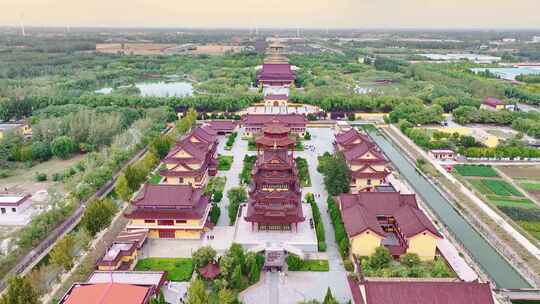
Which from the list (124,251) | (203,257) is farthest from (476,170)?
(124,251)

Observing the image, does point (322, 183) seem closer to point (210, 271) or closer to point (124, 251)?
point (210, 271)

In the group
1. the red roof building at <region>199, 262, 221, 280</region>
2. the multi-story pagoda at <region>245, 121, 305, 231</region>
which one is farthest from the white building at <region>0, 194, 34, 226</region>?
the multi-story pagoda at <region>245, 121, 305, 231</region>

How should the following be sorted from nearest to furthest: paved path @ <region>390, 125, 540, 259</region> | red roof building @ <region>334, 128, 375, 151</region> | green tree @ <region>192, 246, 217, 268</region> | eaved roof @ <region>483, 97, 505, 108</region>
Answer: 1. green tree @ <region>192, 246, 217, 268</region>
2. paved path @ <region>390, 125, 540, 259</region>
3. red roof building @ <region>334, 128, 375, 151</region>
4. eaved roof @ <region>483, 97, 505, 108</region>

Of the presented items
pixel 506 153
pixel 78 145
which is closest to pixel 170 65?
pixel 78 145

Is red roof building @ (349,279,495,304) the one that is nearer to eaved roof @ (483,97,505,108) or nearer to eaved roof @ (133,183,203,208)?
eaved roof @ (133,183,203,208)

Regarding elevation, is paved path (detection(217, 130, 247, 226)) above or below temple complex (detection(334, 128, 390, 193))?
below
